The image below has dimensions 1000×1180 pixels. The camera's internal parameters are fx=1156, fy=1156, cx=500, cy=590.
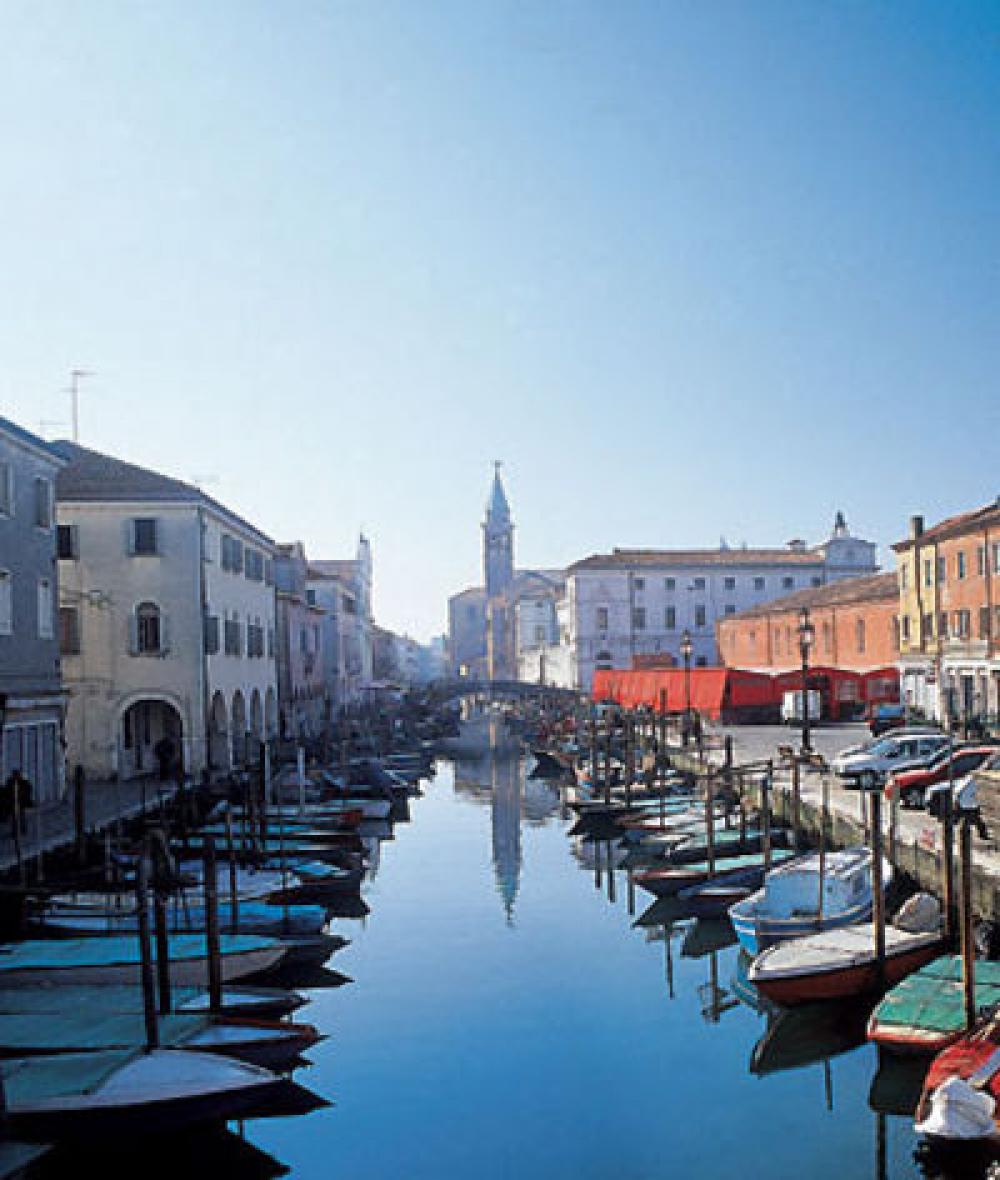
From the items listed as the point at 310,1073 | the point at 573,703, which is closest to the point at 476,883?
the point at 310,1073

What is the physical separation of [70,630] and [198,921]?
1763cm

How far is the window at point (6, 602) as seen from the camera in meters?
25.6

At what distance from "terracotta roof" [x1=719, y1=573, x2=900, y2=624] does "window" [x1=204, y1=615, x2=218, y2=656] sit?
29390 millimetres

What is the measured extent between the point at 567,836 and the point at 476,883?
7072 millimetres

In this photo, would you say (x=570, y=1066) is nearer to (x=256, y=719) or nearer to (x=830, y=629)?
(x=256, y=719)

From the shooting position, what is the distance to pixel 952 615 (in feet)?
141

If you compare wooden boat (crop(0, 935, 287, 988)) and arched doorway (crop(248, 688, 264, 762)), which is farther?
arched doorway (crop(248, 688, 264, 762))

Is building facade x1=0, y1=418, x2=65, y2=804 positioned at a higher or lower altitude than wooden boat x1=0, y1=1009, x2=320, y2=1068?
higher

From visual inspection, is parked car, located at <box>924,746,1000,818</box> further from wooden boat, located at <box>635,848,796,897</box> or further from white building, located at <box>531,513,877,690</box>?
white building, located at <box>531,513,877,690</box>

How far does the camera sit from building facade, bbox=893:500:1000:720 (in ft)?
129

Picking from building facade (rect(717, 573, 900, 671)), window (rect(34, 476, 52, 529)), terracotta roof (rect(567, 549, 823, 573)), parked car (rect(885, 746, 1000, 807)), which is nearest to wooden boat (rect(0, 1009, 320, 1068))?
parked car (rect(885, 746, 1000, 807))

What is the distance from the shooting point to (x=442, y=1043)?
15727mm

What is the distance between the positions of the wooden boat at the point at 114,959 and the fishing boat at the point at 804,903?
23.1 ft

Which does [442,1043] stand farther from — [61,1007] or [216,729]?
[216,729]
